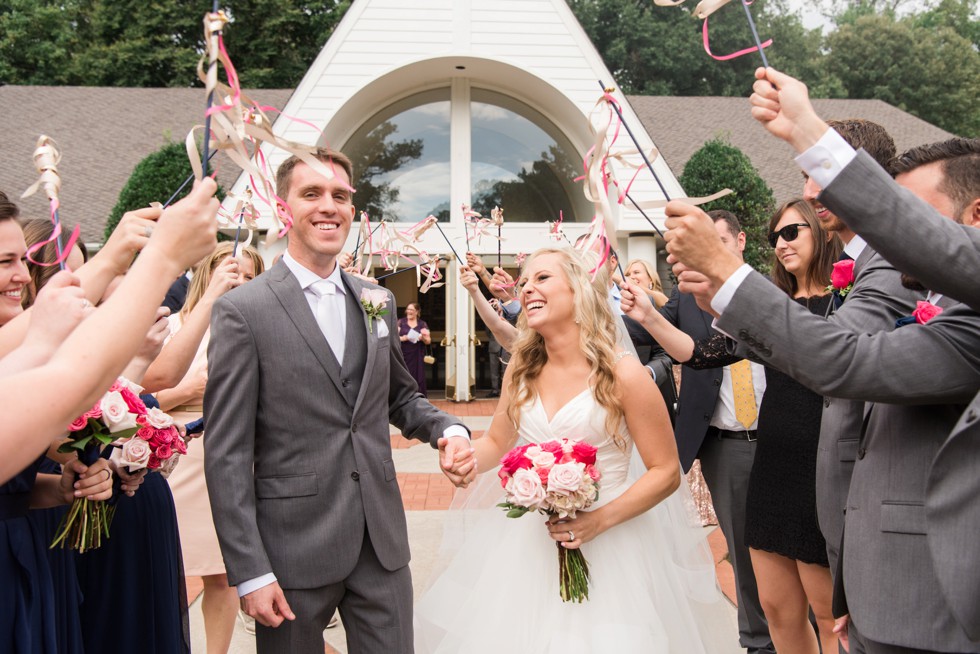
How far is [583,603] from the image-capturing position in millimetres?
2896

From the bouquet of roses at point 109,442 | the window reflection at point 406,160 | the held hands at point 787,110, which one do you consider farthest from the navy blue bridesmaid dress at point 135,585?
the window reflection at point 406,160

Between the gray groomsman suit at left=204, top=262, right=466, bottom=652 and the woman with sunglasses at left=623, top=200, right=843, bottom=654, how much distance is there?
1.34 m

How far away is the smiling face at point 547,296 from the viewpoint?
3355 mm

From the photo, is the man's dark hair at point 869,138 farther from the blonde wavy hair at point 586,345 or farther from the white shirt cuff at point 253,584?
the white shirt cuff at point 253,584

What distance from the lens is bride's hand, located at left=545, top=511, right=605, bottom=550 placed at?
2.84 metres

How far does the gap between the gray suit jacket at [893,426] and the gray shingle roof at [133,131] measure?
1544 centimetres

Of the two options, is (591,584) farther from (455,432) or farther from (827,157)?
(827,157)

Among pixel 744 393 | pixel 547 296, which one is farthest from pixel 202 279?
pixel 744 393

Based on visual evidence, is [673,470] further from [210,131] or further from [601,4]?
[601,4]

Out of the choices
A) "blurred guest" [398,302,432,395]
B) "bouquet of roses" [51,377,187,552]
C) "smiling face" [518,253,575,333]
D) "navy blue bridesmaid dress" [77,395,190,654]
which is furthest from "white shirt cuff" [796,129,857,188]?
"blurred guest" [398,302,432,395]

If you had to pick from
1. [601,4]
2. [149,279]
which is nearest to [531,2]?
[149,279]

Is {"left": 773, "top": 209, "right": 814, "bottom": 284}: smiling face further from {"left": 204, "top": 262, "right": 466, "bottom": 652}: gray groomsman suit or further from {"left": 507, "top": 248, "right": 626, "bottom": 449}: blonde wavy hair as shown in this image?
{"left": 204, "top": 262, "right": 466, "bottom": 652}: gray groomsman suit

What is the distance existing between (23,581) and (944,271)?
2.66m

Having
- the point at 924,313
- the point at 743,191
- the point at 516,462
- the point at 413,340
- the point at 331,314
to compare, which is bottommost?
the point at 516,462
